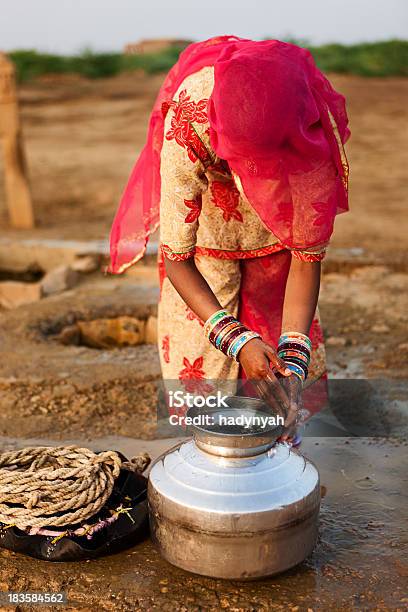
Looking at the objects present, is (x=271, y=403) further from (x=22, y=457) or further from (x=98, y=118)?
(x=98, y=118)

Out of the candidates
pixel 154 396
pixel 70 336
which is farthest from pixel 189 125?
pixel 70 336

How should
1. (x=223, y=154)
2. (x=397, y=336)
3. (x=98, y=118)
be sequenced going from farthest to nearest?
1. (x=98, y=118)
2. (x=397, y=336)
3. (x=223, y=154)

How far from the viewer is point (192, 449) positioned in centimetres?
233

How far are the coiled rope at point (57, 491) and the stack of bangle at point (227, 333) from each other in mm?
533

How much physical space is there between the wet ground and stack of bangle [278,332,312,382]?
592mm

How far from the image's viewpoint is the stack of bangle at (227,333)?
235 cm

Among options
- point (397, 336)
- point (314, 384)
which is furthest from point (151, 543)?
point (397, 336)

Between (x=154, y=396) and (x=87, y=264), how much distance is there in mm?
2504

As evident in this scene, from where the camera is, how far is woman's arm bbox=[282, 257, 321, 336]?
98.3 inches

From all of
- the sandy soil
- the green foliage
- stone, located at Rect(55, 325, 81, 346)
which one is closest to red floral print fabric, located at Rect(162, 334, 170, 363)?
stone, located at Rect(55, 325, 81, 346)

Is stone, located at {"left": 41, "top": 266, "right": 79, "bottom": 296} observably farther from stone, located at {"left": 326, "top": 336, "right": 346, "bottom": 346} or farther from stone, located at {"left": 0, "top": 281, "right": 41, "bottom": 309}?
stone, located at {"left": 326, "top": 336, "right": 346, "bottom": 346}

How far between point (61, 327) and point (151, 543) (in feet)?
9.09

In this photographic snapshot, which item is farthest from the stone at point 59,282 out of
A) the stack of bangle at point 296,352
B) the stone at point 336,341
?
the stack of bangle at point 296,352

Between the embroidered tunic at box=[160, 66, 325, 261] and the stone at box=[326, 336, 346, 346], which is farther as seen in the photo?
the stone at box=[326, 336, 346, 346]
